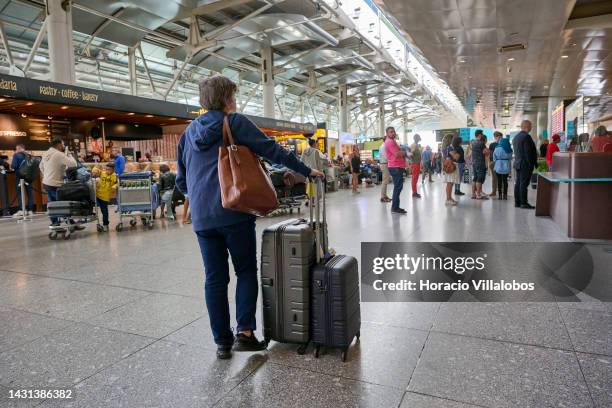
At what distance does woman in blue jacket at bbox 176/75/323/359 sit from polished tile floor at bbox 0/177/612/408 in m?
0.22

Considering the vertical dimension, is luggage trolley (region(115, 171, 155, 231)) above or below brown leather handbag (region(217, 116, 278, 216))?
below

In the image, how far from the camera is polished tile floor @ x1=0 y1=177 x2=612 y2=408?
2.15 m

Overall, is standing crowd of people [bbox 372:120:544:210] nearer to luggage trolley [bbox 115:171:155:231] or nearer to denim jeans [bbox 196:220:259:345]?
luggage trolley [bbox 115:171:155:231]

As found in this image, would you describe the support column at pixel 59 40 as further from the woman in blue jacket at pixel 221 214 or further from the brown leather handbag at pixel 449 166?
the woman in blue jacket at pixel 221 214

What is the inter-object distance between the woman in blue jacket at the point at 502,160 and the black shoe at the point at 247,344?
9.52 m

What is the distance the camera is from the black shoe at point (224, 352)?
261cm

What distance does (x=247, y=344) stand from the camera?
8.63 feet

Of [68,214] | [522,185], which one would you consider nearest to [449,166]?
[522,185]

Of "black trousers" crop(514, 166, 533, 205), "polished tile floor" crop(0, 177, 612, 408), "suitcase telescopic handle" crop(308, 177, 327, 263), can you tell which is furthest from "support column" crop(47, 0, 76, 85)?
"suitcase telescopic handle" crop(308, 177, 327, 263)

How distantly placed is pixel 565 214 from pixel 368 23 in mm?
17592

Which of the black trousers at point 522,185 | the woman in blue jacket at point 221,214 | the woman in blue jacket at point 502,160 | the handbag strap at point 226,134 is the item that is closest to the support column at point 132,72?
the woman in blue jacket at point 502,160

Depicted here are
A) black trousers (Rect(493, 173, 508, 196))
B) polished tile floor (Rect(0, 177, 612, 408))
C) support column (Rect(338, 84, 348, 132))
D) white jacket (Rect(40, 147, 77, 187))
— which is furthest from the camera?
support column (Rect(338, 84, 348, 132))

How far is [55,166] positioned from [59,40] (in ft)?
20.7

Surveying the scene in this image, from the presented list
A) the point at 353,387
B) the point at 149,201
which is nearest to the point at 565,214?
the point at 353,387
